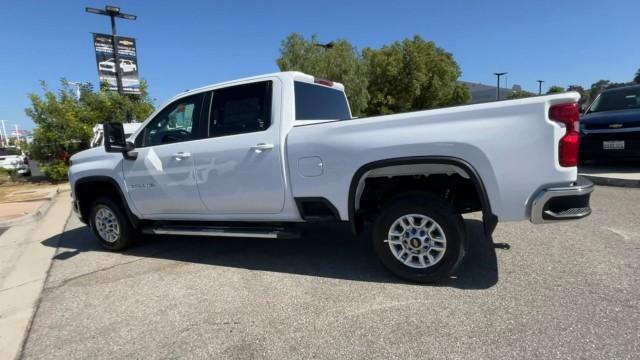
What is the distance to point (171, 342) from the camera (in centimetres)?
273

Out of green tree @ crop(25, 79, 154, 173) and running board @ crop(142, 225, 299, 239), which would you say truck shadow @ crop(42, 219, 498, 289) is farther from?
green tree @ crop(25, 79, 154, 173)

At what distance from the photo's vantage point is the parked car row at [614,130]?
723 centimetres

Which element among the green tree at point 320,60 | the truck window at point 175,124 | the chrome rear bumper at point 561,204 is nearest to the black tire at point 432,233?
the chrome rear bumper at point 561,204

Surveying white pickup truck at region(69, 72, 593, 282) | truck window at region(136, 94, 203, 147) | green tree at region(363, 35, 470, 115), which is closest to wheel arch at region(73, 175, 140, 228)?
white pickup truck at region(69, 72, 593, 282)

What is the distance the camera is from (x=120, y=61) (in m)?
15.2

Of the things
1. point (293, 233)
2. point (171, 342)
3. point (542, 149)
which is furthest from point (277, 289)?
point (542, 149)

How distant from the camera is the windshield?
814 cm

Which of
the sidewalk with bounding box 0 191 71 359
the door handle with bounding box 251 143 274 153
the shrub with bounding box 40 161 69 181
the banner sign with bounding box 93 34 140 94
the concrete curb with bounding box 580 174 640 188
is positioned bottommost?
the sidewalk with bounding box 0 191 71 359

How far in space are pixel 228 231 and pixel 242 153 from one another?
88 cm

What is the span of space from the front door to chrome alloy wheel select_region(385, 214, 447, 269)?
2174 mm

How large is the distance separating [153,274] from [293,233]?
1681 millimetres

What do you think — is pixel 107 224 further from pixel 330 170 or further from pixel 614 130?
pixel 614 130

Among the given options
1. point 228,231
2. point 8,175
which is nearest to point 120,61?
point 8,175

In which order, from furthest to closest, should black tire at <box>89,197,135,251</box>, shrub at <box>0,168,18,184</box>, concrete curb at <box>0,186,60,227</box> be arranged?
1. shrub at <box>0,168,18,184</box>
2. concrete curb at <box>0,186,60,227</box>
3. black tire at <box>89,197,135,251</box>
